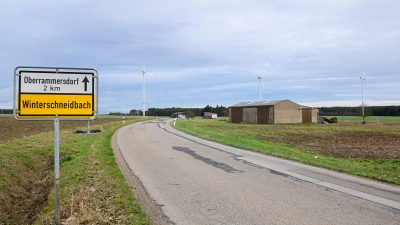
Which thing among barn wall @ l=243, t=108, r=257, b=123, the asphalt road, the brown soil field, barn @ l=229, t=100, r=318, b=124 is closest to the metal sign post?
the asphalt road

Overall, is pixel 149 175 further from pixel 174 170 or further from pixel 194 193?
pixel 194 193

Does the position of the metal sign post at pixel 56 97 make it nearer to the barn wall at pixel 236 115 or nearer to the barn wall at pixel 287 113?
the barn wall at pixel 287 113

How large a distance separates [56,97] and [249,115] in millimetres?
63047

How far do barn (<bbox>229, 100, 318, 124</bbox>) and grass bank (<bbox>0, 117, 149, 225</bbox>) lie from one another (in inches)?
2024

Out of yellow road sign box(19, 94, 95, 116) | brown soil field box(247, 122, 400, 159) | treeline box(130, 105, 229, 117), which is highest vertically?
treeline box(130, 105, 229, 117)

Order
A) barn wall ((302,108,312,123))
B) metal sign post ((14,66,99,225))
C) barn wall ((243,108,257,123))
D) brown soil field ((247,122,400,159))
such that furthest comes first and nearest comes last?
barn wall ((302,108,312,123)) → barn wall ((243,108,257,123)) → brown soil field ((247,122,400,159)) → metal sign post ((14,66,99,225))

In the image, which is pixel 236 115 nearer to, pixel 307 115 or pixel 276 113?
pixel 276 113

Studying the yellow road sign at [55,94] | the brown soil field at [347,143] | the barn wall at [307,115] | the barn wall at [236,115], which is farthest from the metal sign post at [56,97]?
the barn wall at [236,115]

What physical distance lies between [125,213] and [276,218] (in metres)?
2.50

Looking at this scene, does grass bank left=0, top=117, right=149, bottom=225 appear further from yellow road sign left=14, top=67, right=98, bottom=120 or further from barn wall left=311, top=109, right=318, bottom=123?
barn wall left=311, top=109, right=318, bottom=123

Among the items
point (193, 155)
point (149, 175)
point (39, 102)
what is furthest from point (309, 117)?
point (39, 102)

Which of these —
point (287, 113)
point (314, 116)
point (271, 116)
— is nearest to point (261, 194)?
point (271, 116)

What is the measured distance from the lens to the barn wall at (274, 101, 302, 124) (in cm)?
6055

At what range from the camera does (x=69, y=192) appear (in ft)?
23.1
